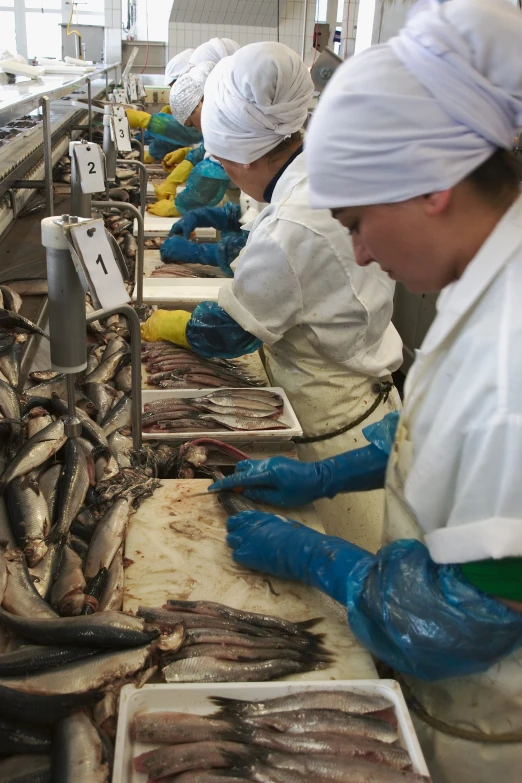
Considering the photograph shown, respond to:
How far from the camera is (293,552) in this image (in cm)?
184

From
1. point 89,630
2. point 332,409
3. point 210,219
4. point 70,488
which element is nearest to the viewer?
point 89,630

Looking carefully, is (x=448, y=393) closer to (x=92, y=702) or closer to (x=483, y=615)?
(x=483, y=615)

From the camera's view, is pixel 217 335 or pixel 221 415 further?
pixel 217 335

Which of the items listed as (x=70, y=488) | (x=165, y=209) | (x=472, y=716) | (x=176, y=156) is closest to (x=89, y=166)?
(x=70, y=488)

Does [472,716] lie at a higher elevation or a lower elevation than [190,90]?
lower

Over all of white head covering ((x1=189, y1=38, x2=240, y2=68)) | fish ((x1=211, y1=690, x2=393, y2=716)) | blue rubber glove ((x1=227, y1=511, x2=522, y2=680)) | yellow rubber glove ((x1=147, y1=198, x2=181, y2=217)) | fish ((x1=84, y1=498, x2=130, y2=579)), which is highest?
white head covering ((x1=189, y1=38, x2=240, y2=68))

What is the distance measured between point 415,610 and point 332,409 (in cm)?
170

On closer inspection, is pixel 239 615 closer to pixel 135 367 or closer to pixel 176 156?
pixel 135 367

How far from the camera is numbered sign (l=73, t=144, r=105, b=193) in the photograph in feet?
8.59

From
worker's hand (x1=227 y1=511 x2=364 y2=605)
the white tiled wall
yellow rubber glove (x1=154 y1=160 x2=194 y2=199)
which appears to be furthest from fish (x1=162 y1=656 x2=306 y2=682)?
the white tiled wall

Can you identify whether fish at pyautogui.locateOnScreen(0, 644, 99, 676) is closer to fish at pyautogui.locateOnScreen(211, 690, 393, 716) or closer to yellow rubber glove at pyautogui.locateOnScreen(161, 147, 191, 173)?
fish at pyautogui.locateOnScreen(211, 690, 393, 716)

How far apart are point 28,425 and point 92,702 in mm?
A: 1314

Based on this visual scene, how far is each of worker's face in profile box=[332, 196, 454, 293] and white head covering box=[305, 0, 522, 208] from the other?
34 millimetres

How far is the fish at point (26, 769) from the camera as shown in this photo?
4.25 ft
